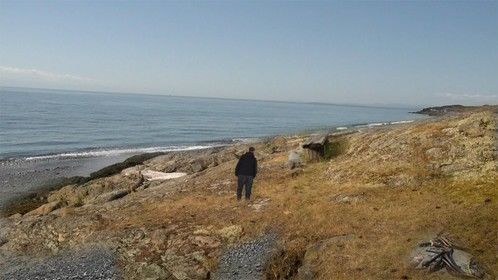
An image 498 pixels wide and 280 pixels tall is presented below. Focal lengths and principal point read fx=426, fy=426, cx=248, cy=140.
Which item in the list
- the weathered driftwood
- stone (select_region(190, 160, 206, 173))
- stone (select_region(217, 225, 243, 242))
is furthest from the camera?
stone (select_region(190, 160, 206, 173))

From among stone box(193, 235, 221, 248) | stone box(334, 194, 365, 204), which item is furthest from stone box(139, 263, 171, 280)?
stone box(334, 194, 365, 204)

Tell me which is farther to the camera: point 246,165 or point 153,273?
point 246,165

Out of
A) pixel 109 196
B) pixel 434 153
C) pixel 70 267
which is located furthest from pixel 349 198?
pixel 109 196

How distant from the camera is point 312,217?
22.9 meters

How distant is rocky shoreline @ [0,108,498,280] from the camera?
1886 cm

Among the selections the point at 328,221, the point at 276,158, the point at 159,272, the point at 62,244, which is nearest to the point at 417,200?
the point at 328,221

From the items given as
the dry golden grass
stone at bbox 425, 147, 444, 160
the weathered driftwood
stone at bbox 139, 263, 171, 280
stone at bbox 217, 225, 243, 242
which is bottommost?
stone at bbox 139, 263, 171, 280

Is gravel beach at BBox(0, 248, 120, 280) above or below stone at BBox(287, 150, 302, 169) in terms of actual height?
below

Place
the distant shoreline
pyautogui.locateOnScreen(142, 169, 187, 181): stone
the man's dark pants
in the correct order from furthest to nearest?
the distant shoreline, pyautogui.locateOnScreen(142, 169, 187, 181): stone, the man's dark pants

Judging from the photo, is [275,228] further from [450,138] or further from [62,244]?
[450,138]

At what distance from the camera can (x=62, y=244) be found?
24.5 meters

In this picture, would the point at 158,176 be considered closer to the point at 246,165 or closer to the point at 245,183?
the point at 245,183

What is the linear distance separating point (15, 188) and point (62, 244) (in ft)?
92.2

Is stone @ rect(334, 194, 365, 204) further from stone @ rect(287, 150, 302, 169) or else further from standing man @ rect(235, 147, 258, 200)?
stone @ rect(287, 150, 302, 169)
